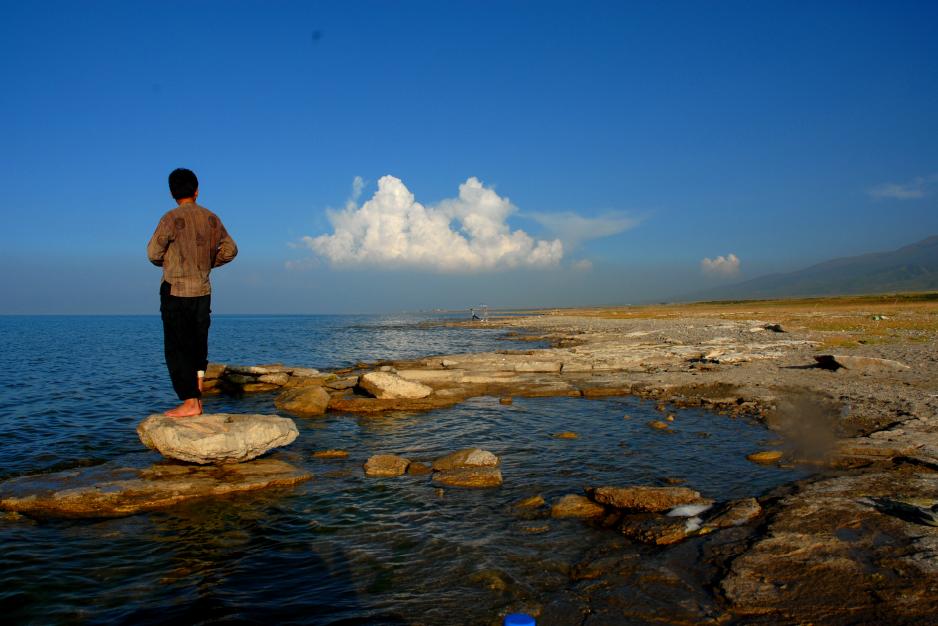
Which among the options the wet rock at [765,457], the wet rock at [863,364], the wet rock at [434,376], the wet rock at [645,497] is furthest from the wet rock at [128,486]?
the wet rock at [863,364]

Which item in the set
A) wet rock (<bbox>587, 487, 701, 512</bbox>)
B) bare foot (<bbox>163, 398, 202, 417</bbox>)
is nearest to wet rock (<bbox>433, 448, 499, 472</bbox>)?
wet rock (<bbox>587, 487, 701, 512</bbox>)

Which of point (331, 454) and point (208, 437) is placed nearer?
point (208, 437)

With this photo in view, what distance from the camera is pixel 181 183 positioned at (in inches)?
367

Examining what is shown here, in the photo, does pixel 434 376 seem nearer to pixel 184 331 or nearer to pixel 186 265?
pixel 184 331

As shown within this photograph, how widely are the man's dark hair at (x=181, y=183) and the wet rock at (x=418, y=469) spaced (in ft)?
23.6

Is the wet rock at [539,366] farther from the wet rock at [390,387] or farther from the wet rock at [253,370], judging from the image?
the wet rock at [253,370]

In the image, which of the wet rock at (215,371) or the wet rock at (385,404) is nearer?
the wet rock at (385,404)

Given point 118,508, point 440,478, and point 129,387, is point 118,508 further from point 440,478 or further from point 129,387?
point 129,387

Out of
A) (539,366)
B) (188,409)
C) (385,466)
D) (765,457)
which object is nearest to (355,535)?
(385,466)

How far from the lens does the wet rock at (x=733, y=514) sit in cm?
750

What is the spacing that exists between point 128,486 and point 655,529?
963 centimetres

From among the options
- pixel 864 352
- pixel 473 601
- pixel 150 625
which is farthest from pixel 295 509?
pixel 864 352

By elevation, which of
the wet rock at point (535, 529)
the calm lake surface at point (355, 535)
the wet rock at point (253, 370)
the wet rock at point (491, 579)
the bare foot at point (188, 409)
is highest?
the bare foot at point (188, 409)

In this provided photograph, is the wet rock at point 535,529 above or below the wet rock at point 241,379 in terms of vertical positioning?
below
